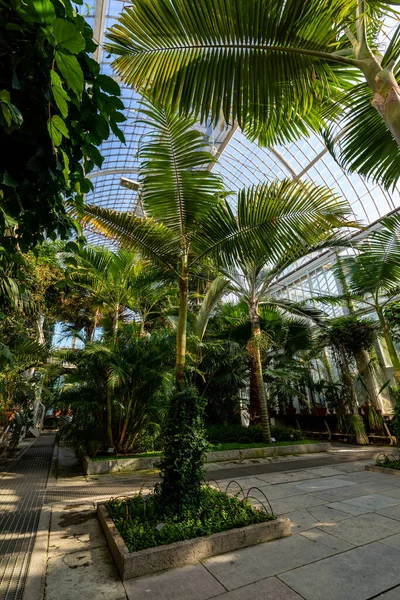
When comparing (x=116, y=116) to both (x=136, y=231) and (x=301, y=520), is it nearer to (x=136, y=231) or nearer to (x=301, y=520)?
(x=136, y=231)

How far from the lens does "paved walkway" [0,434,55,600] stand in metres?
2.52

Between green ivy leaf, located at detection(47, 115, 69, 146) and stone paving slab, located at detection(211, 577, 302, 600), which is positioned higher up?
green ivy leaf, located at detection(47, 115, 69, 146)

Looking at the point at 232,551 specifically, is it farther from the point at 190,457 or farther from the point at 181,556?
the point at 190,457

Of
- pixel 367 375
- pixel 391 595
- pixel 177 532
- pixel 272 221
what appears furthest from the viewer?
pixel 367 375

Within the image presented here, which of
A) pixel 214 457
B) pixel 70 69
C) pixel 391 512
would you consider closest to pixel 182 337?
pixel 70 69

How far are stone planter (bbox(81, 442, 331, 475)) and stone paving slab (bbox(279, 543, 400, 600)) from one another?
3605 millimetres

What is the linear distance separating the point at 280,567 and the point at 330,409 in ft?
38.7

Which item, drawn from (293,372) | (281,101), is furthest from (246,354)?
(281,101)

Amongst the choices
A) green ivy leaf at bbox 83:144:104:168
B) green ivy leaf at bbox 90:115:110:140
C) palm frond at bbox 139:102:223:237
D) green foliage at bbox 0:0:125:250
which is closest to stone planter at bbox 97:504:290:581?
green foliage at bbox 0:0:125:250

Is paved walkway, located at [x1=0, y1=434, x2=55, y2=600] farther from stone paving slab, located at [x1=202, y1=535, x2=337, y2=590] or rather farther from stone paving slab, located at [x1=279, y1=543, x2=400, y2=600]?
stone paving slab, located at [x1=279, y1=543, x2=400, y2=600]

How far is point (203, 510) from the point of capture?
3207 mm

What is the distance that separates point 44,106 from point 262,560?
142 inches

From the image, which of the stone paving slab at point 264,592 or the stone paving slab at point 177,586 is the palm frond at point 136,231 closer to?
the stone paving slab at point 177,586

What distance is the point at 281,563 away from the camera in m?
2.63
